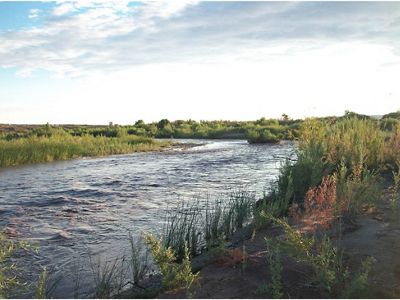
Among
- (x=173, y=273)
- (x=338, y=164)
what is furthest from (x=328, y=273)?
(x=338, y=164)

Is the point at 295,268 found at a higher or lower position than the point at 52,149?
lower

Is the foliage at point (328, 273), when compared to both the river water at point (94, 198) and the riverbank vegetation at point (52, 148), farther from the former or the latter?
the riverbank vegetation at point (52, 148)

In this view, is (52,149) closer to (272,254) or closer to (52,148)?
(52,148)

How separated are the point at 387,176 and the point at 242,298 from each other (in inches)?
281

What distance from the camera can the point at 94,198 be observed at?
432 inches

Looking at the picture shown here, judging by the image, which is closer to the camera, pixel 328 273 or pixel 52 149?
pixel 328 273

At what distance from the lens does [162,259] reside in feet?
14.9

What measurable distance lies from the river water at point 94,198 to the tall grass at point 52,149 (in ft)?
3.88

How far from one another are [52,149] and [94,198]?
35.3 feet

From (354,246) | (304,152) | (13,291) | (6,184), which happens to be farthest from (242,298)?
(6,184)

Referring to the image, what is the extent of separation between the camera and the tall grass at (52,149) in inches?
738

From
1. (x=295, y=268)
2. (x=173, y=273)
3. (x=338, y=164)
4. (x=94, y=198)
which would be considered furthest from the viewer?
(x=94, y=198)

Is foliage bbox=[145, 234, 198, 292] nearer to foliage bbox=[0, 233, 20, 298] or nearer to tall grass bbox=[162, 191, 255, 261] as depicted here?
tall grass bbox=[162, 191, 255, 261]

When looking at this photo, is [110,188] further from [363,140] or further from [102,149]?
[102,149]
